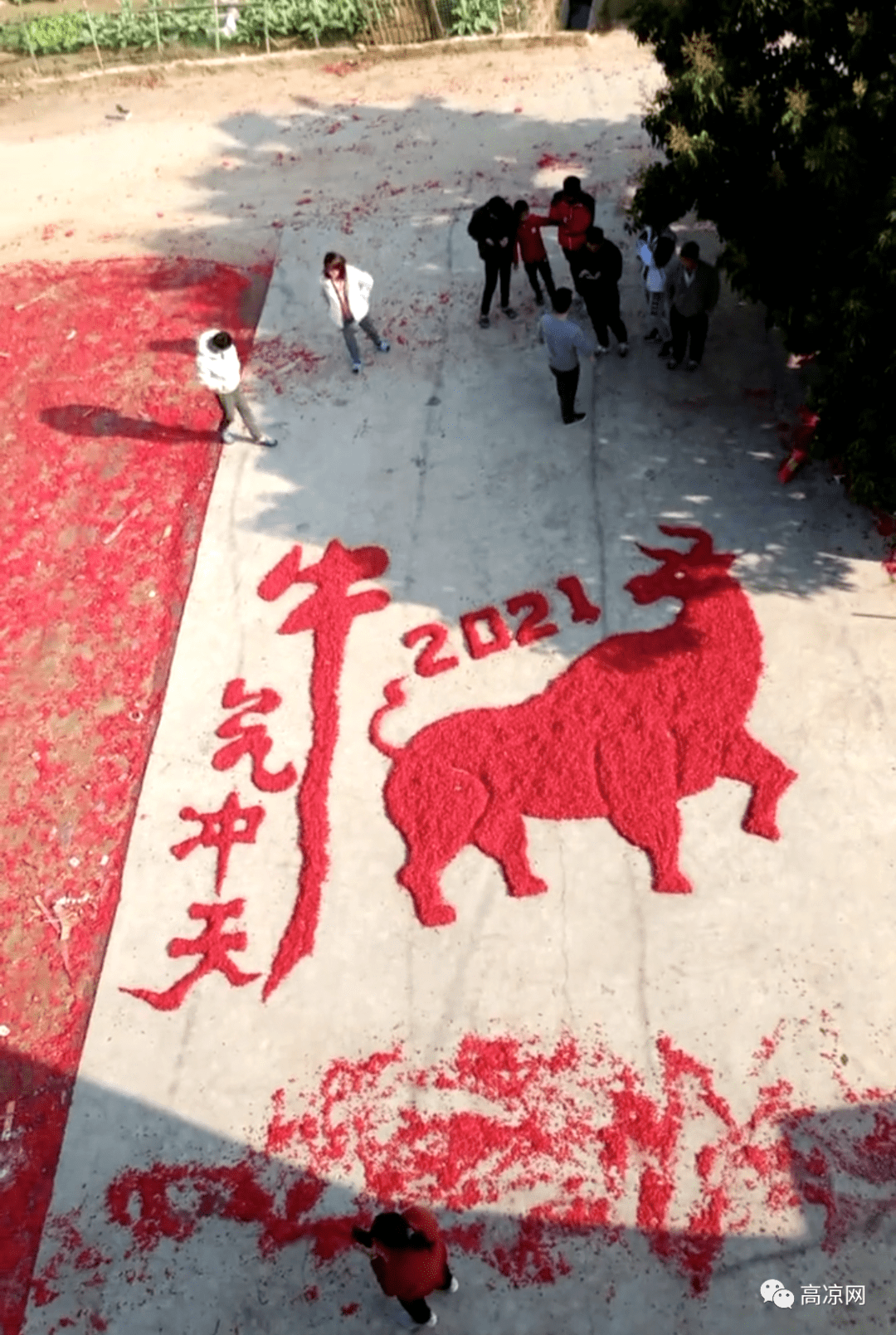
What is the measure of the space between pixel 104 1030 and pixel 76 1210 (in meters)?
1.18

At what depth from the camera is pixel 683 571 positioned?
362 inches

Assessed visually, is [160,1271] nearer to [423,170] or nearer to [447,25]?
[423,170]

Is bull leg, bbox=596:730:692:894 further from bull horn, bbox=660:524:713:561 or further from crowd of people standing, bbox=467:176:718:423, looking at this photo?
crowd of people standing, bbox=467:176:718:423

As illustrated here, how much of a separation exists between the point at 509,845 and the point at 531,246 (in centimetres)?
671

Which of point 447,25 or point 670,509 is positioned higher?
point 447,25

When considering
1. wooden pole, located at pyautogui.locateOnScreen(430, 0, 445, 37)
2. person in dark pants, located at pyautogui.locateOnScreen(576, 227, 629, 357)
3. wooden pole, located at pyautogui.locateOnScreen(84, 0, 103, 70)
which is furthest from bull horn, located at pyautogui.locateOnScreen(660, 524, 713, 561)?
wooden pole, located at pyautogui.locateOnScreen(84, 0, 103, 70)

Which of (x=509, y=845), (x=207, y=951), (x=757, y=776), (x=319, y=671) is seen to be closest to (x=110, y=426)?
(x=319, y=671)

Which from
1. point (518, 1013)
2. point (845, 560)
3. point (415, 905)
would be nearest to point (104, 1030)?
point (415, 905)

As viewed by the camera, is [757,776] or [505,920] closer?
[505,920]

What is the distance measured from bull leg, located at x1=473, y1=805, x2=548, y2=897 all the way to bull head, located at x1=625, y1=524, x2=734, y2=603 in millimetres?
2420

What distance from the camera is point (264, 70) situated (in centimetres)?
1636

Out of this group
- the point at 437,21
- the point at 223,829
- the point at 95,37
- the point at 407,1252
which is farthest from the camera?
the point at 95,37

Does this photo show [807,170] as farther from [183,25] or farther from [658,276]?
[183,25]

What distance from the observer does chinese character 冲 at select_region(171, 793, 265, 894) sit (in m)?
8.20
